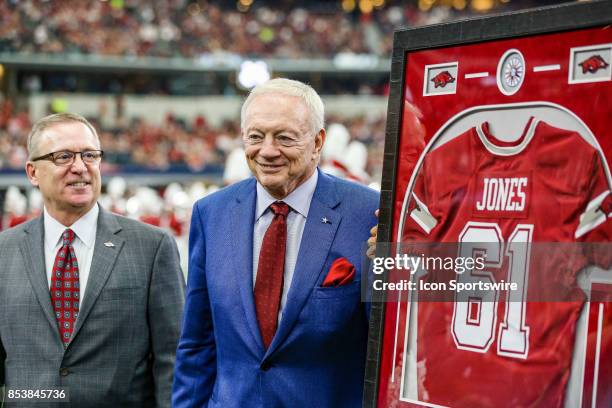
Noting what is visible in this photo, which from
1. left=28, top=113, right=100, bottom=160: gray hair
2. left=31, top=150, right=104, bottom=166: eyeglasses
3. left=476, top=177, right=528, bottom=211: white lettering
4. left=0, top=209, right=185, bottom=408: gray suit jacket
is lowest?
left=0, top=209, right=185, bottom=408: gray suit jacket

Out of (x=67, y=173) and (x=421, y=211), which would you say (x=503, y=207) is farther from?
(x=67, y=173)

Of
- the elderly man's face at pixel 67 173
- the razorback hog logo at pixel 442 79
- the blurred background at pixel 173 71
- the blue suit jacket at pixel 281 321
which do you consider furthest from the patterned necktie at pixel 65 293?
the blurred background at pixel 173 71

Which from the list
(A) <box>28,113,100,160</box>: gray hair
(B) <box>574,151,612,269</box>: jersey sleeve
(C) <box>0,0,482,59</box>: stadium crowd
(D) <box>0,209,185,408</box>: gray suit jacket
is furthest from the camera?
(C) <box>0,0,482,59</box>: stadium crowd

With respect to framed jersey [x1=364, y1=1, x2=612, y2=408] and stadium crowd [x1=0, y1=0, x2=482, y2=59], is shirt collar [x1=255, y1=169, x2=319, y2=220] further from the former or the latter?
stadium crowd [x1=0, y1=0, x2=482, y2=59]

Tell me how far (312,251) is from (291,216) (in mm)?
164

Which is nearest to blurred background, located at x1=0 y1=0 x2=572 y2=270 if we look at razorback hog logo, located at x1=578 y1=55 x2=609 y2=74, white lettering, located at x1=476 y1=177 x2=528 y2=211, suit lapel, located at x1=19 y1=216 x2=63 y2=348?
suit lapel, located at x1=19 y1=216 x2=63 y2=348

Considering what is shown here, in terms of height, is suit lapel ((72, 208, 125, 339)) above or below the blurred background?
below

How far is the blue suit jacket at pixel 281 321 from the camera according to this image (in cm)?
269

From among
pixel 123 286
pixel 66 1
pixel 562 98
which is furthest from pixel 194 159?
pixel 562 98

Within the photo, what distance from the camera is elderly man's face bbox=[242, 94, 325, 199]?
264 centimetres

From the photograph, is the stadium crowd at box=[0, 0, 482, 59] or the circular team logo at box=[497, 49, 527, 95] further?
the stadium crowd at box=[0, 0, 482, 59]

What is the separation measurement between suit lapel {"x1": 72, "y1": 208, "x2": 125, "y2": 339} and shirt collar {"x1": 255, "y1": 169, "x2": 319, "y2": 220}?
2.86 feet

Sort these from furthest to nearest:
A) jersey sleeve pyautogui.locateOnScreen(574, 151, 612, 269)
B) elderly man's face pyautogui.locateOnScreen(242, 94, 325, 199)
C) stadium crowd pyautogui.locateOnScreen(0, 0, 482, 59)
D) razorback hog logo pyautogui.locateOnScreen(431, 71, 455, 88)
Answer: stadium crowd pyautogui.locateOnScreen(0, 0, 482, 59), elderly man's face pyautogui.locateOnScreen(242, 94, 325, 199), razorback hog logo pyautogui.locateOnScreen(431, 71, 455, 88), jersey sleeve pyautogui.locateOnScreen(574, 151, 612, 269)

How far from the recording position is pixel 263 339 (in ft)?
8.91
